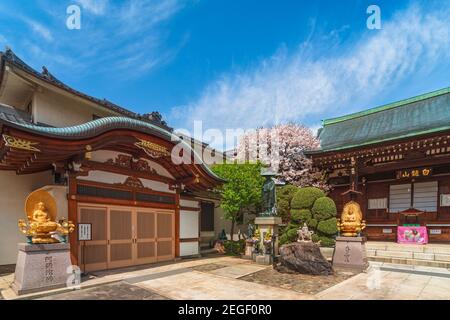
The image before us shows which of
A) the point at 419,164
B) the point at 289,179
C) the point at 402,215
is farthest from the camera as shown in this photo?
the point at 289,179

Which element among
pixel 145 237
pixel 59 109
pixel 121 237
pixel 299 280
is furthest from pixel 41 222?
pixel 299 280

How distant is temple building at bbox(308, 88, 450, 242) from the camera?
581 inches

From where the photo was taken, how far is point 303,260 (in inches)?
370

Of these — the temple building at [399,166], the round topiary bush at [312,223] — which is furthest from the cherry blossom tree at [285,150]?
the round topiary bush at [312,223]

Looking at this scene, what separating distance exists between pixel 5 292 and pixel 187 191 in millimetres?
7763

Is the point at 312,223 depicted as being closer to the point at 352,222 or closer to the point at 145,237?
the point at 352,222

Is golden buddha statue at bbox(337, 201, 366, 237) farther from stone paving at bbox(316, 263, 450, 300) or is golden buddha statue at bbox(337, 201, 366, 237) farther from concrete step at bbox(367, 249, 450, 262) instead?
concrete step at bbox(367, 249, 450, 262)

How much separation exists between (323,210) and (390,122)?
30.0 ft

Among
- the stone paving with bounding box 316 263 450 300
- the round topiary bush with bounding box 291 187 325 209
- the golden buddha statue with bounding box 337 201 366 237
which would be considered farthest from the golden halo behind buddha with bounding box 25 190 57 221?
the round topiary bush with bounding box 291 187 325 209

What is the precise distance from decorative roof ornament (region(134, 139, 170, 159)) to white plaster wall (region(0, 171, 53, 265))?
4.18 m

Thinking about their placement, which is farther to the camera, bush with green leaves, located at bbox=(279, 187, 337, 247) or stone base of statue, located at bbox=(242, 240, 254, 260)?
bush with green leaves, located at bbox=(279, 187, 337, 247)

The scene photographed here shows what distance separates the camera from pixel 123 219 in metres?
10.3
